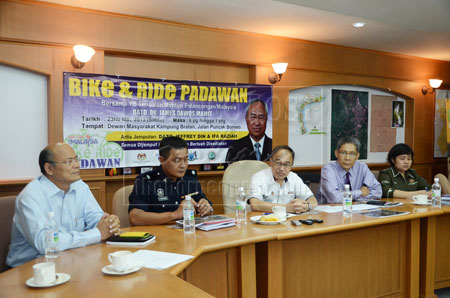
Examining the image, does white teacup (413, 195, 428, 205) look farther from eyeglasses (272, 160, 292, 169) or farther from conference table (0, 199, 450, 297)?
eyeglasses (272, 160, 292, 169)

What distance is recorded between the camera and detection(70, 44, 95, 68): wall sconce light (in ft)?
12.4

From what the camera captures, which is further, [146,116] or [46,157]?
[146,116]

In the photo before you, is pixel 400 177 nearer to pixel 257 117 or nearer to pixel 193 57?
pixel 257 117

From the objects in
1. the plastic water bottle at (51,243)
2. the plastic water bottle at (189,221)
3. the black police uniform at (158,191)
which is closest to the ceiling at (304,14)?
the black police uniform at (158,191)

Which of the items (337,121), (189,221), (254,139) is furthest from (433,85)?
(189,221)

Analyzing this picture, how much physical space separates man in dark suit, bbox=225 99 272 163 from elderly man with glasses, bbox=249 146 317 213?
1.68 m

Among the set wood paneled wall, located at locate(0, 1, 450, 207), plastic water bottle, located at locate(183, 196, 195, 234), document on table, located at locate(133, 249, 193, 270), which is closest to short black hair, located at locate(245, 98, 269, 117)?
wood paneled wall, located at locate(0, 1, 450, 207)

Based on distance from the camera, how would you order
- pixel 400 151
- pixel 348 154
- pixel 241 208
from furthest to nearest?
pixel 400 151 < pixel 348 154 < pixel 241 208

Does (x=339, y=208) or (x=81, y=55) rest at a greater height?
(x=81, y=55)

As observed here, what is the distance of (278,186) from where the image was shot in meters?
3.09

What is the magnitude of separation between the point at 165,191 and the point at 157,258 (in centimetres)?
93

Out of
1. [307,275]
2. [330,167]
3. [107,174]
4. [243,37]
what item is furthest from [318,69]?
[307,275]

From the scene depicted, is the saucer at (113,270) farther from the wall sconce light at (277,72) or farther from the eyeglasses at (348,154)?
the wall sconce light at (277,72)

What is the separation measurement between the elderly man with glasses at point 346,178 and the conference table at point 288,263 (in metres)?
0.37
